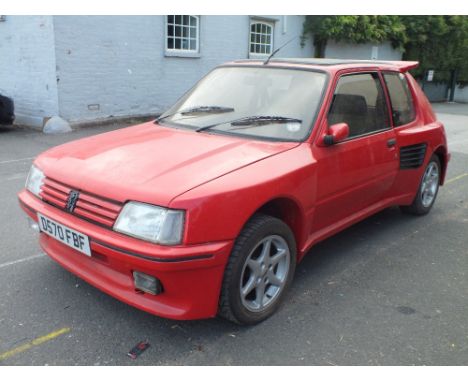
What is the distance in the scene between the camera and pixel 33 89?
11.1 metres

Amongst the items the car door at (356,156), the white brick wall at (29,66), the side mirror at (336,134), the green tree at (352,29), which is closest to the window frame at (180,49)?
the white brick wall at (29,66)

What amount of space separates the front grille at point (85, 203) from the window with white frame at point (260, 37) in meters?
13.2

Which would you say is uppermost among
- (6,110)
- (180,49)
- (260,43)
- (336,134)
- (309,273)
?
(260,43)

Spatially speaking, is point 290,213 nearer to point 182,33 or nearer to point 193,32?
point 182,33

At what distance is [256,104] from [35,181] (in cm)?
172

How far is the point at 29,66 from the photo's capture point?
1095cm

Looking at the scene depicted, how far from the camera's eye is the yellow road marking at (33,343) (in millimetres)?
2658

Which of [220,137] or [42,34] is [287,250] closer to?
[220,137]

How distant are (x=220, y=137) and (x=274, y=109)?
513 millimetres

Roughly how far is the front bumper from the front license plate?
35 mm

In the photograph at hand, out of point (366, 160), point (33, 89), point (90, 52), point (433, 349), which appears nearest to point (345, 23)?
point (90, 52)

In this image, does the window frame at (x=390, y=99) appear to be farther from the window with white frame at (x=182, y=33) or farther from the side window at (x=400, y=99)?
the window with white frame at (x=182, y=33)

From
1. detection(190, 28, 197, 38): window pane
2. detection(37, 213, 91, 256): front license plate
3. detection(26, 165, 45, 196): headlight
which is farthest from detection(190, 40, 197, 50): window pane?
detection(37, 213, 91, 256): front license plate

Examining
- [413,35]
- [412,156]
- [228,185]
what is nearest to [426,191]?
[412,156]
